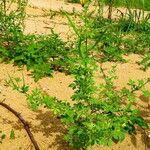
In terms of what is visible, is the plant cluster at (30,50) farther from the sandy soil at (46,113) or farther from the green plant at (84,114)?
the green plant at (84,114)

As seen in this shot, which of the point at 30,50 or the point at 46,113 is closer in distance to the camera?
the point at 46,113

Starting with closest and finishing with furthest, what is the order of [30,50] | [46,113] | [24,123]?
[24,123] < [46,113] < [30,50]

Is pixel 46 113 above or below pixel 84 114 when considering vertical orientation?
below

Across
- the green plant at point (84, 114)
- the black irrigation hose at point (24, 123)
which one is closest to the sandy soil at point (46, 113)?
the black irrigation hose at point (24, 123)

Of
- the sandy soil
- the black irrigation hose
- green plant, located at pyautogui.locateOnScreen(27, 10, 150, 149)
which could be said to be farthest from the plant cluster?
green plant, located at pyautogui.locateOnScreen(27, 10, 150, 149)

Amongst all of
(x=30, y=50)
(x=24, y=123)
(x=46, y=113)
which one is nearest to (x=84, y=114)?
(x=24, y=123)

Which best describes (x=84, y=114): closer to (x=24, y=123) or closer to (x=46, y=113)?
(x=24, y=123)

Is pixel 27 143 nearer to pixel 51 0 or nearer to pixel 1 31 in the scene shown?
pixel 1 31

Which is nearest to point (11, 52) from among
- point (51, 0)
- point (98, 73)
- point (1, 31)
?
point (1, 31)

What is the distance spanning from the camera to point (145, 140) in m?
3.39

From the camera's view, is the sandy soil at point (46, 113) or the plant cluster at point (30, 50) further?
the plant cluster at point (30, 50)

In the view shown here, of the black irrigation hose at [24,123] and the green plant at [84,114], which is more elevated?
the green plant at [84,114]

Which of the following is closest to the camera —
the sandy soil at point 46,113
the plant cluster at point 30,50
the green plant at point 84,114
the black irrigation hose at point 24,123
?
the green plant at point 84,114

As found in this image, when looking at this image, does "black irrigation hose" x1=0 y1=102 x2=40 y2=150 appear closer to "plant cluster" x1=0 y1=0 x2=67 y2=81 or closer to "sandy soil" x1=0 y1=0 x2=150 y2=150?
"sandy soil" x1=0 y1=0 x2=150 y2=150
